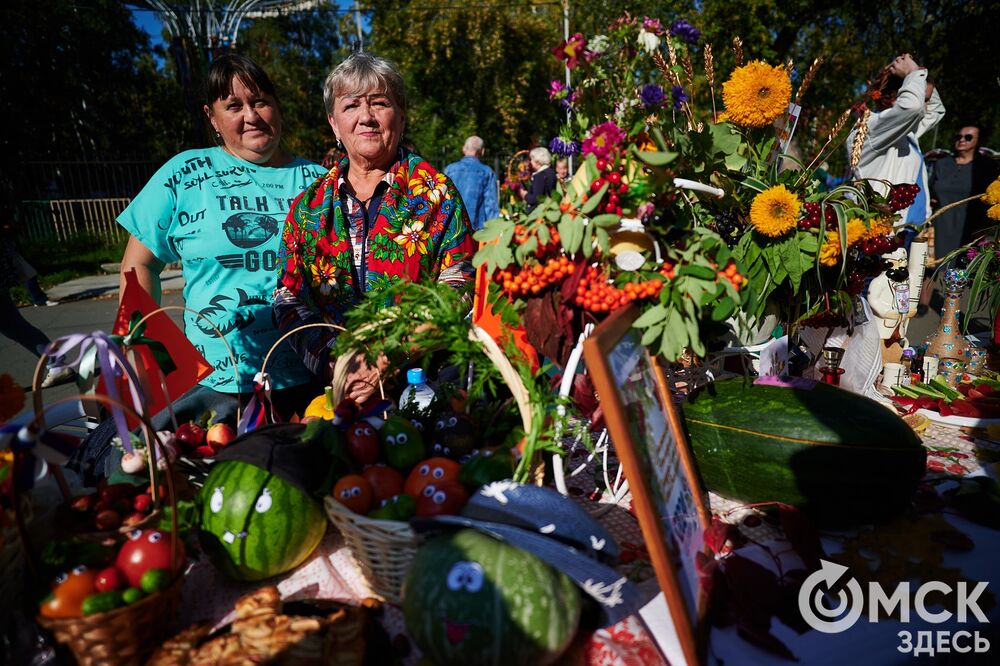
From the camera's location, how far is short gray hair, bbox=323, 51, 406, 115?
79.9 inches

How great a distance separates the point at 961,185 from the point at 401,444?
317 inches

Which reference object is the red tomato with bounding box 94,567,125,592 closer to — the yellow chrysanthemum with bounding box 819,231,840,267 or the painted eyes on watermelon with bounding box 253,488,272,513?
the painted eyes on watermelon with bounding box 253,488,272,513

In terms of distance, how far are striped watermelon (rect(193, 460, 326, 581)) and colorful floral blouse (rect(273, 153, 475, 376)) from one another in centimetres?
87

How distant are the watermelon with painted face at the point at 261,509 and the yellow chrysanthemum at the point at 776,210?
53.4 inches

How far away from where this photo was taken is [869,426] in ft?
5.07

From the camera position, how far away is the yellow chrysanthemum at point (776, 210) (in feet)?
5.41

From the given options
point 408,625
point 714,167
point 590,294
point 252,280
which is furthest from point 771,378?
point 252,280

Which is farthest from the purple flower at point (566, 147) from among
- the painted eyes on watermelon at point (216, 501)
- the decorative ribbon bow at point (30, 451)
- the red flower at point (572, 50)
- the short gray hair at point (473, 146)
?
the short gray hair at point (473, 146)

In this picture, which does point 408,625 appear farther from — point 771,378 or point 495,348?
point 771,378

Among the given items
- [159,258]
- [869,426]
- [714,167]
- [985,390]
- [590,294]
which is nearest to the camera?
[590,294]

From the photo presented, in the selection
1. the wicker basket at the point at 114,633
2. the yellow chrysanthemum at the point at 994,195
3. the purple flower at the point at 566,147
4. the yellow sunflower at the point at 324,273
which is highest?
the purple flower at the point at 566,147

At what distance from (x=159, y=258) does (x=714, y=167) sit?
207 centimetres

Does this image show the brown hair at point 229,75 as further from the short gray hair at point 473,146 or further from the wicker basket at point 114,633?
the short gray hair at point 473,146

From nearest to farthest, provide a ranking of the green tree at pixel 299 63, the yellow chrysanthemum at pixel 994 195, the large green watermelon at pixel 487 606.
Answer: the large green watermelon at pixel 487 606
the yellow chrysanthemum at pixel 994 195
the green tree at pixel 299 63
